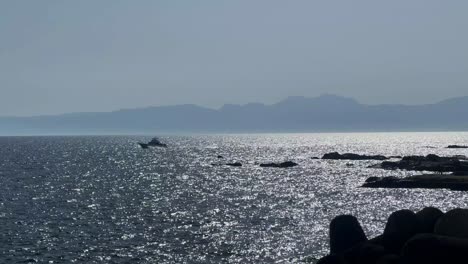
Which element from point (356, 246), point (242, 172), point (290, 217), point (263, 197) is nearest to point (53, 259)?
point (356, 246)

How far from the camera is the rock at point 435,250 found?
104 feet

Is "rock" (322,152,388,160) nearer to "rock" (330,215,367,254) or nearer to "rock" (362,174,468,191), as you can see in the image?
"rock" (362,174,468,191)

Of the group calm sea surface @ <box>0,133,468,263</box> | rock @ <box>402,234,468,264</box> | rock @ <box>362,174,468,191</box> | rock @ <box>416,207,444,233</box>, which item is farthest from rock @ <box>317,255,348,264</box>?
rock @ <box>362,174,468,191</box>

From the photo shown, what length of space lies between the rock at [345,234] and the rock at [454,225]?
5812 millimetres

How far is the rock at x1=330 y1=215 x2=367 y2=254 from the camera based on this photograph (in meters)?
40.4

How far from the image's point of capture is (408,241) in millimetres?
33094

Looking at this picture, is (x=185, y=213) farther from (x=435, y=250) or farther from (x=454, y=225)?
(x=435, y=250)

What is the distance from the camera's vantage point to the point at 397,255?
3494 cm

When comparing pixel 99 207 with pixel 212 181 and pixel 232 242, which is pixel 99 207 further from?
pixel 212 181

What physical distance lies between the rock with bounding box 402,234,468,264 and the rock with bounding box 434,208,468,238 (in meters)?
3.00

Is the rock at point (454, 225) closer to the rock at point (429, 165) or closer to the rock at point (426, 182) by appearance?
the rock at point (426, 182)

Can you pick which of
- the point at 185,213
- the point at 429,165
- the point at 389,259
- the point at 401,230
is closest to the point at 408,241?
the point at 389,259

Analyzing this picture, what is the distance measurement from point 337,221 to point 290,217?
27.2 m

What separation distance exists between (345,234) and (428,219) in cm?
541
